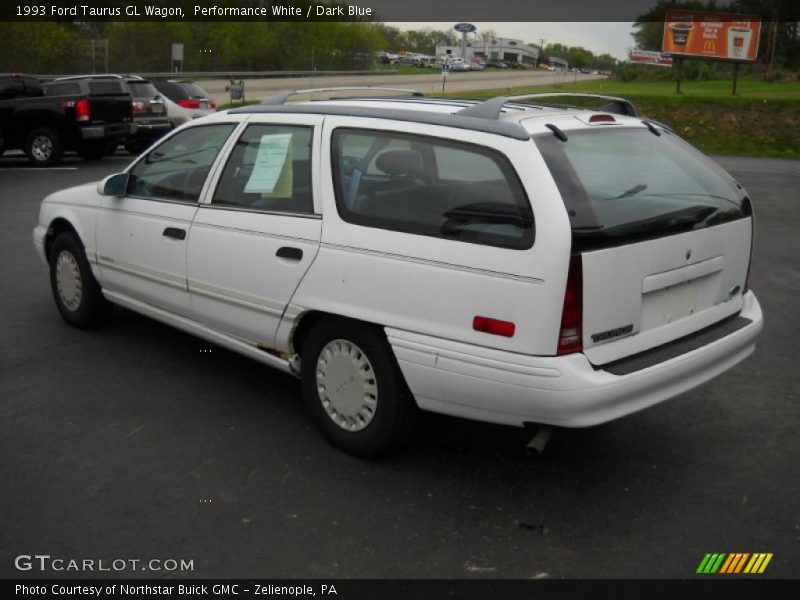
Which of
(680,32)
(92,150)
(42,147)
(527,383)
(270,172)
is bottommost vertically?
(92,150)

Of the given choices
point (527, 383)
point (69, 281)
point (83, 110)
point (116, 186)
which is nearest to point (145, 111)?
point (83, 110)

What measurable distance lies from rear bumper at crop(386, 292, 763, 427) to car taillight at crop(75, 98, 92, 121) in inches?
612

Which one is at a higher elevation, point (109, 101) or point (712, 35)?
point (712, 35)

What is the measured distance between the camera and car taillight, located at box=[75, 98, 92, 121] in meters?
18.0

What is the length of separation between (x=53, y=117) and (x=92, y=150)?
4.29ft

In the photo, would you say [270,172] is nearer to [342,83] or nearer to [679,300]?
[679,300]

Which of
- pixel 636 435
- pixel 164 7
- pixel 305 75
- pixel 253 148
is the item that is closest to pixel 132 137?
pixel 253 148

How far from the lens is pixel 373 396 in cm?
443

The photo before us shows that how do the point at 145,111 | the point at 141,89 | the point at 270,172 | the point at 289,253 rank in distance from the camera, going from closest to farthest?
the point at 289,253, the point at 270,172, the point at 145,111, the point at 141,89

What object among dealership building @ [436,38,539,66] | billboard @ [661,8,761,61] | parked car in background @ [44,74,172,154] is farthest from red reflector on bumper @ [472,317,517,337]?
dealership building @ [436,38,539,66]

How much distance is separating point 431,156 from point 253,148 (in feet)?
3.90

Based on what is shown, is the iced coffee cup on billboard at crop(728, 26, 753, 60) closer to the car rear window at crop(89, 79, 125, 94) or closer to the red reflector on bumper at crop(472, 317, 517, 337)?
the car rear window at crop(89, 79, 125, 94)

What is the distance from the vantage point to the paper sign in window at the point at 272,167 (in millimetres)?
4910
